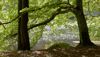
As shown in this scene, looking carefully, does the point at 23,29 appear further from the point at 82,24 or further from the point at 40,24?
the point at 82,24

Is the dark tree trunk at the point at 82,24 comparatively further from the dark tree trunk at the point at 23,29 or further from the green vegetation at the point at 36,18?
the dark tree trunk at the point at 23,29

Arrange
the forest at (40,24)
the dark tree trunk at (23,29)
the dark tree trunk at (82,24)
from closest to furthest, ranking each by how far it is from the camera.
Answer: the forest at (40,24) < the dark tree trunk at (23,29) < the dark tree trunk at (82,24)

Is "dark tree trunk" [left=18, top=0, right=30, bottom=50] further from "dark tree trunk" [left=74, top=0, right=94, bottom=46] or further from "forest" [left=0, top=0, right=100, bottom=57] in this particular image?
"dark tree trunk" [left=74, top=0, right=94, bottom=46]

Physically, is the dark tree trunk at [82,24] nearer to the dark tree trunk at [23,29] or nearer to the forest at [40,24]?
the forest at [40,24]

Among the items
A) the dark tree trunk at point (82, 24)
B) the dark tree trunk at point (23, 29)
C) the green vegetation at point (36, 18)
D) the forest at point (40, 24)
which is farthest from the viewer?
the dark tree trunk at point (82, 24)

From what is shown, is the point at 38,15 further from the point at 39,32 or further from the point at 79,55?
the point at 79,55

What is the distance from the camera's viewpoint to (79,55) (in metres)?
9.65

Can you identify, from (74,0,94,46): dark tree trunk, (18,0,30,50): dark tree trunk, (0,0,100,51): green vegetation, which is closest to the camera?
(18,0,30,50): dark tree trunk

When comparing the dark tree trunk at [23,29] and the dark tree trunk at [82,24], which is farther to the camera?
the dark tree trunk at [82,24]

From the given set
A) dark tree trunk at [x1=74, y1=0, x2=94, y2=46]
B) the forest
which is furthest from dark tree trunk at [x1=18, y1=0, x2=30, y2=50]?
dark tree trunk at [x1=74, y1=0, x2=94, y2=46]

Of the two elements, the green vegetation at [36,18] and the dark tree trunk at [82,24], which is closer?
the green vegetation at [36,18]

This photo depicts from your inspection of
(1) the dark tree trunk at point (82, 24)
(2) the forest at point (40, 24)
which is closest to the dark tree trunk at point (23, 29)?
(2) the forest at point (40, 24)

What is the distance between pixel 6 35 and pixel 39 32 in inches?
86.7

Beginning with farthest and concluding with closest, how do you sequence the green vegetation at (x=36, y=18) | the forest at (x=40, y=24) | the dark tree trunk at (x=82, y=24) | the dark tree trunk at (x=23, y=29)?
the dark tree trunk at (x=82, y=24), the green vegetation at (x=36, y=18), the dark tree trunk at (x=23, y=29), the forest at (x=40, y=24)
